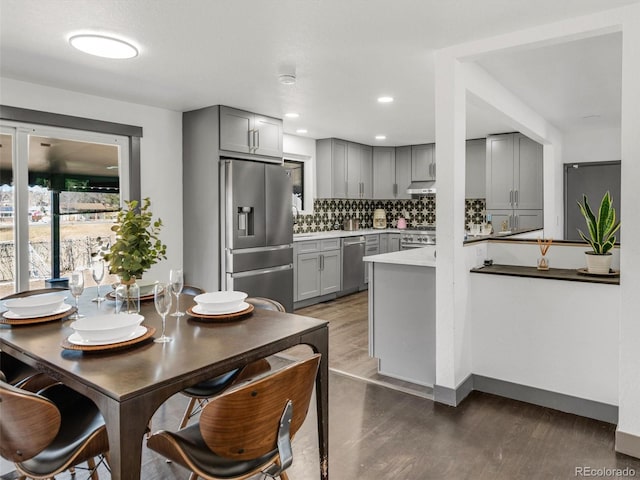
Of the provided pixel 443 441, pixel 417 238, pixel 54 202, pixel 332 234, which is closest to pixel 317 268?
pixel 332 234

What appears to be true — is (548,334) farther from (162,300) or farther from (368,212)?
(368,212)

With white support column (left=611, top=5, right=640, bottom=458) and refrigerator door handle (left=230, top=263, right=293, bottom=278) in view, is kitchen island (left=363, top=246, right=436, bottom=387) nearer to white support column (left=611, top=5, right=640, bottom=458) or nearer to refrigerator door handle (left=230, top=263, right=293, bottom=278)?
white support column (left=611, top=5, right=640, bottom=458)

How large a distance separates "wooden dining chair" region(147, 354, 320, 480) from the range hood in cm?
558

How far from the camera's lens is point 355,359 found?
3.71 metres

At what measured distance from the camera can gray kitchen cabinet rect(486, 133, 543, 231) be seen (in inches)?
229

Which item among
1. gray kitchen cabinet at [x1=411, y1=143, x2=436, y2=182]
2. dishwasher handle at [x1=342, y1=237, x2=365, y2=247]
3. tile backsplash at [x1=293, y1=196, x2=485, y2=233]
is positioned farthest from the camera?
gray kitchen cabinet at [x1=411, y1=143, x2=436, y2=182]

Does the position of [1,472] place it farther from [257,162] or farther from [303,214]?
[303,214]

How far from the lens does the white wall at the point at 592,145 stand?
5844 mm

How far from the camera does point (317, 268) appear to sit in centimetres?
582

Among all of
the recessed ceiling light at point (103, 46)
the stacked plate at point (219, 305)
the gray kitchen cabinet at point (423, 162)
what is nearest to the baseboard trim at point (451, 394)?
the stacked plate at point (219, 305)

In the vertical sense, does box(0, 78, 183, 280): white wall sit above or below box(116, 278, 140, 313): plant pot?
above

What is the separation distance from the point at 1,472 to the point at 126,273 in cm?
111

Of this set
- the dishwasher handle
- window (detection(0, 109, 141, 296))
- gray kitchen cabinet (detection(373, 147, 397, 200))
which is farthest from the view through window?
gray kitchen cabinet (detection(373, 147, 397, 200))

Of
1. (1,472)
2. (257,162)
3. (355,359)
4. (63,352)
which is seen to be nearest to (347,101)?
(257,162)
